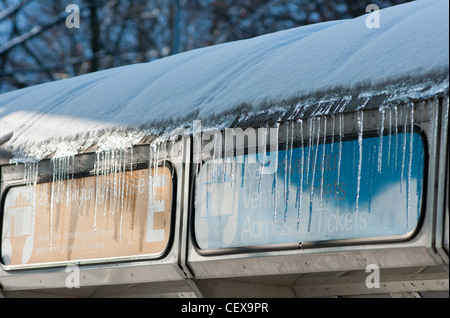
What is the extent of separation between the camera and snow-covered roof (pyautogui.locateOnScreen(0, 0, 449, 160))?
311 cm

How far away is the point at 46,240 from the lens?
4371 millimetres

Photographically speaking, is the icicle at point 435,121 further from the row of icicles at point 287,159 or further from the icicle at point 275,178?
the icicle at point 275,178

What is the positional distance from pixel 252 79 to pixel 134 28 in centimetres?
1930

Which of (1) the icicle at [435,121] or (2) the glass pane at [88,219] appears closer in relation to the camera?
(1) the icicle at [435,121]

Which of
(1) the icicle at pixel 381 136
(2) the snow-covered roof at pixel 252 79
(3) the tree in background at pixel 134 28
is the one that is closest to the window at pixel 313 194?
(1) the icicle at pixel 381 136

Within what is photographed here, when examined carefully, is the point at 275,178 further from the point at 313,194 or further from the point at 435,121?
the point at 435,121

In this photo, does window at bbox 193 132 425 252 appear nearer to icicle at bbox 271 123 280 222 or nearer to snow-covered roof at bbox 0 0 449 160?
icicle at bbox 271 123 280 222

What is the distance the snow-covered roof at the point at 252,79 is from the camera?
311 centimetres

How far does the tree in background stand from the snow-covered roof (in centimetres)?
1475

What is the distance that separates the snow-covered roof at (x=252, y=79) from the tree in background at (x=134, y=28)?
14.8 m

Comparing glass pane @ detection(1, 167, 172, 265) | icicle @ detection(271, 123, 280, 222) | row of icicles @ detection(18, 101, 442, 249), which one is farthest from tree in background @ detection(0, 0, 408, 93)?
icicle @ detection(271, 123, 280, 222)

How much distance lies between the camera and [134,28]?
73.9 feet
